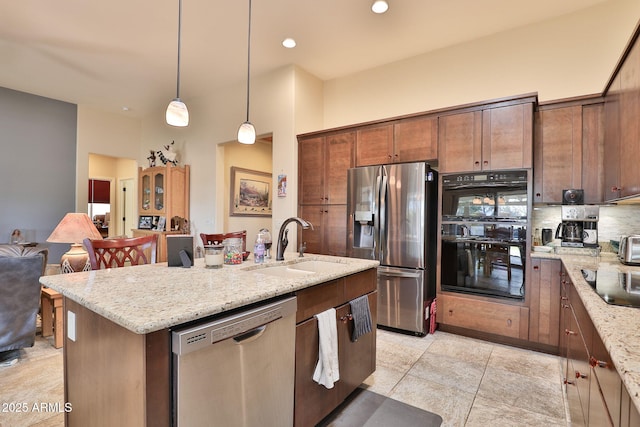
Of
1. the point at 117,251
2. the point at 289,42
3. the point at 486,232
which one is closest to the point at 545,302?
the point at 486,232

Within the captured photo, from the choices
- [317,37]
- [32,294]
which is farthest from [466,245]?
[32,294]

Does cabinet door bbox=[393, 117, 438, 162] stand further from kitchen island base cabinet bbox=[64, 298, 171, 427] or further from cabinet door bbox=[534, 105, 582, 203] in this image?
kitchen island base cabinet bbox=[64, 298, 171, 427]

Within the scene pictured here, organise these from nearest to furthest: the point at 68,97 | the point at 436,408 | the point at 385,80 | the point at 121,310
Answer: the point at 121,310 < the point at 436,408 < the point at 385,80 < the point at 68,97

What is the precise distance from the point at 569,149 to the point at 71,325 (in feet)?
12.7

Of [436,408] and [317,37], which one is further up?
[317,37]

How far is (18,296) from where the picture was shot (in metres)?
2.42

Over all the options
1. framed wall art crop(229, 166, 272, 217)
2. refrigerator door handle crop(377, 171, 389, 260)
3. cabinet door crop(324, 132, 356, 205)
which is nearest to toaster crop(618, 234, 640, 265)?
refrigerator door handle crop(377, 171, 389, 260)

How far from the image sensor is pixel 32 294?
2479 millimetres

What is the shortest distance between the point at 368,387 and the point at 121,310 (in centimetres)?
181

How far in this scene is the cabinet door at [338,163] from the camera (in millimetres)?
3816

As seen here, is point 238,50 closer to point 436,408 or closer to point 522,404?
point 436,408

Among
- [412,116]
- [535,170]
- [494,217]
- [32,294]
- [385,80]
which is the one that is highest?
[385,80]

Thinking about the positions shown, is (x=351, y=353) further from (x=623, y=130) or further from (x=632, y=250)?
(x=623, y=130)

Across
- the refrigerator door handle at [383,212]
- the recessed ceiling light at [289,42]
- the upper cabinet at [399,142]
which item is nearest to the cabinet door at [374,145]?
the upper cabinet at [399,142]
